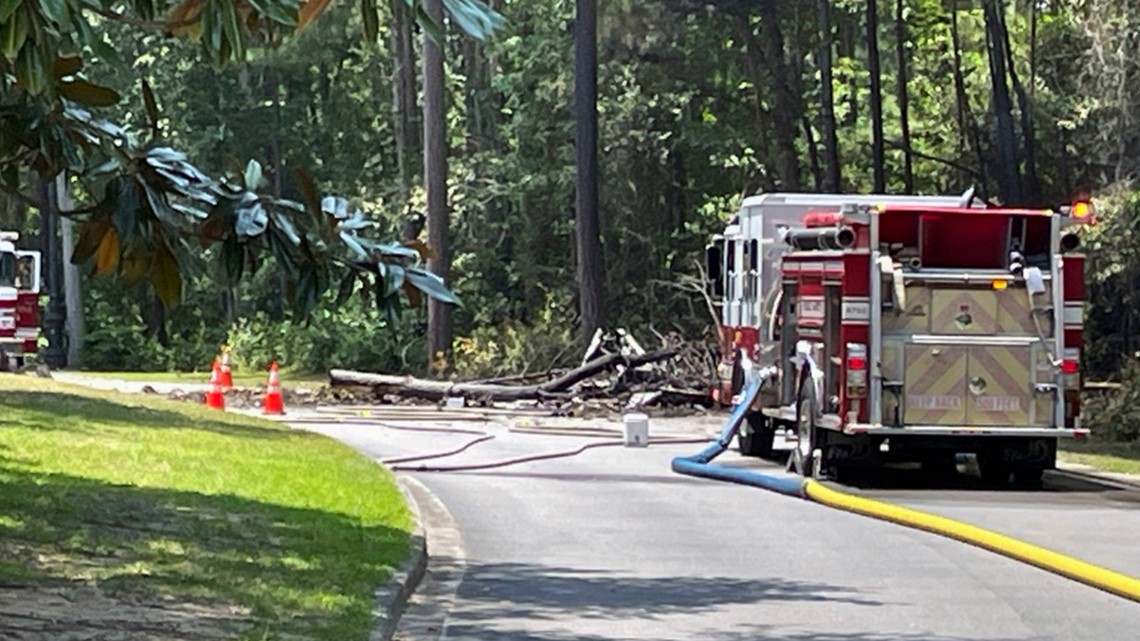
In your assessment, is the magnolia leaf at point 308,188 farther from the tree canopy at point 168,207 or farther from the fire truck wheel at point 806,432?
the fire truck wheel at point 806,432

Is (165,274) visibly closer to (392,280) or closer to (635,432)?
(392,280)

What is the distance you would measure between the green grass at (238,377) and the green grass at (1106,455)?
20550 millimetres

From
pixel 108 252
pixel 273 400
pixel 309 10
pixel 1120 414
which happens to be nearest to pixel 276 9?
pixel 309 10

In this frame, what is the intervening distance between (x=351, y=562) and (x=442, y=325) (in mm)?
29894

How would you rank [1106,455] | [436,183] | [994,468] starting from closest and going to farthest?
1. [994,468]
2. [1106,455]
3. [436,183]

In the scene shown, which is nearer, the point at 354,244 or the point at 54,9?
the point at 54,9

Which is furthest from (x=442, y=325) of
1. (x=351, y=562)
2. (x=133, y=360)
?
(x=351, y=562)

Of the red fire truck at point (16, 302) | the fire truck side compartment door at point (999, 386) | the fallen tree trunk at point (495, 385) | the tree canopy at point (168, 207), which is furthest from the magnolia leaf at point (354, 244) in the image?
the red fire truck at point (16, 302)

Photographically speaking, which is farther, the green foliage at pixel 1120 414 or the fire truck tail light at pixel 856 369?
the green foliage at pixel 1120 414

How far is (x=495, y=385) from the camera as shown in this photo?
3428 cm

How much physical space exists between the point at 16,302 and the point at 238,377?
10926mm

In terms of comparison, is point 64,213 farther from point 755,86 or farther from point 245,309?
point 245,309

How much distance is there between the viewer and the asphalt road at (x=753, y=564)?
10.7 meters

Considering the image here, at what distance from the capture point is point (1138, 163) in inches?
1277
